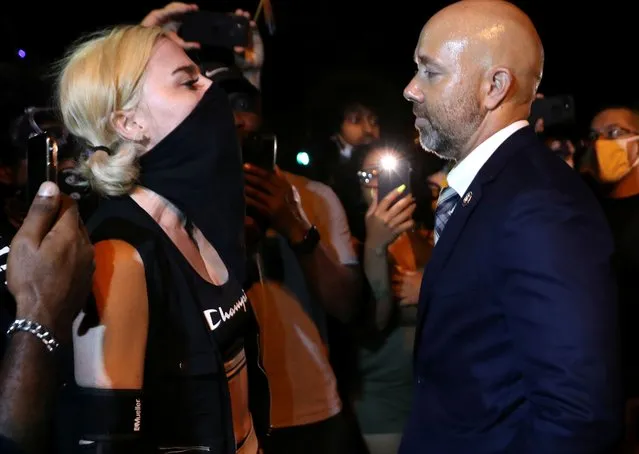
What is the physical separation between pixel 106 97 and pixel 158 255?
411 mm

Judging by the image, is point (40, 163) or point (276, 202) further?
point (276, 202)

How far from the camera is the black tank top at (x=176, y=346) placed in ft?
4.79

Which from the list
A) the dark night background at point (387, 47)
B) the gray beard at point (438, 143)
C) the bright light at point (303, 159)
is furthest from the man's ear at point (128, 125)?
the dark night background at point (387, 47)

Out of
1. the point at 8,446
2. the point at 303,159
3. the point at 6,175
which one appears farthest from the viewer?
the point at 303,159

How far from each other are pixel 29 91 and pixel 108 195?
0.87 meters

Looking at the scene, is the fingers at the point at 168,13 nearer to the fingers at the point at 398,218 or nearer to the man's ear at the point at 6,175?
the man's ear at the point at 6,175

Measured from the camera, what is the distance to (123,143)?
5.50 ft

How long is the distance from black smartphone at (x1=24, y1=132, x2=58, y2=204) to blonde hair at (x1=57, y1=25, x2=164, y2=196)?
38cm

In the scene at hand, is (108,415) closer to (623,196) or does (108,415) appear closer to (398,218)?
(398,218)

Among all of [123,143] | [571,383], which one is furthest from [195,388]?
[571,383]

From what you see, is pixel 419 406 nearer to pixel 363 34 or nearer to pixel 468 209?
pixel 468 209

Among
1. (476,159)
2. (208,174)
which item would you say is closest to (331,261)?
(208,174)

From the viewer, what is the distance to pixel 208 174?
5.69 ft

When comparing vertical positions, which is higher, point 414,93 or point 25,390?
point 414,93
